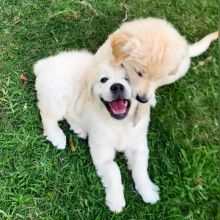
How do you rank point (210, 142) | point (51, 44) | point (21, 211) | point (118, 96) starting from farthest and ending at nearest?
point (51, 44) < point (210, 142) < point (21, 211) < point (118, 96)

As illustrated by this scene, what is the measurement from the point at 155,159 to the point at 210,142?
346 mm

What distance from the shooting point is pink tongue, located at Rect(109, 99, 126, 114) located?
3.36m

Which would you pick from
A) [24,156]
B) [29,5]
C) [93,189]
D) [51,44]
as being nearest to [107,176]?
[93,189]

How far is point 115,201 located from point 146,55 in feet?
2.71

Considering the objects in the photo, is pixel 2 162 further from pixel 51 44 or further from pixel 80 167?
pixel 51 44

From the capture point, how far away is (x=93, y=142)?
353 centimetres

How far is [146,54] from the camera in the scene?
3.24 metres

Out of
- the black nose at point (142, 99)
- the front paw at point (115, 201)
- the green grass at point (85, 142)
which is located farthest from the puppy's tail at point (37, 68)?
the front paw at point (115, 201)

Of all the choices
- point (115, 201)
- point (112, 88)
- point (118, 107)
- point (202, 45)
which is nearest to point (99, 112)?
point (118, 107)

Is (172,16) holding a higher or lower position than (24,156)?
higher

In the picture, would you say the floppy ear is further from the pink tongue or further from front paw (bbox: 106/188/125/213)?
front paw (bbox: 106/188/125/213)

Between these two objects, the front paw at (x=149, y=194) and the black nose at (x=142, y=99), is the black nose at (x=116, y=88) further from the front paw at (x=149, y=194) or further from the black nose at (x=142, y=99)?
the front paw at (x=149, y=194)

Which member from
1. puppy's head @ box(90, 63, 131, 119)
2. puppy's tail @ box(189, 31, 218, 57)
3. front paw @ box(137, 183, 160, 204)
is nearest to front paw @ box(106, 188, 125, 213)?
front paw @ box(137, 183, 160, 204)

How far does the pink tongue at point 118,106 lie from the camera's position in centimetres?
336
